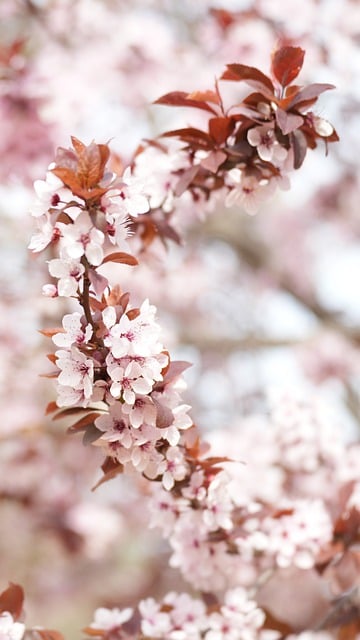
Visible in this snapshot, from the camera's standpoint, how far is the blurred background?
252 cm

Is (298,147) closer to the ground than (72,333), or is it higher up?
higher up

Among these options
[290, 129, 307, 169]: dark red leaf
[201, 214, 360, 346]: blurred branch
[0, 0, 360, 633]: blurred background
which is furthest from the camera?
[201, 214, 360, 346]: blurred branch

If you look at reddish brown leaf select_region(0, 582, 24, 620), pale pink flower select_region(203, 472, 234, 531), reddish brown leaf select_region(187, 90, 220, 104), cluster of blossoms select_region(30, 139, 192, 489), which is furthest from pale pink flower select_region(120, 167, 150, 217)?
reddish brown leaf select_region(0, 582, 24, 620)

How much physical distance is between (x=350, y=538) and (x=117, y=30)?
2.57 meters

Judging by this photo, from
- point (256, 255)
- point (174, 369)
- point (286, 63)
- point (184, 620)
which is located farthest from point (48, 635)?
point (256, 255)

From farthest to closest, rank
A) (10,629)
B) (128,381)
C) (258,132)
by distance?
(258,132) < (10,629) < (128,381)

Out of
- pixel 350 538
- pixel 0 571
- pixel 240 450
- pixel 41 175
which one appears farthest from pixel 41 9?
pixel 0 571

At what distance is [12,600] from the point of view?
123 cm

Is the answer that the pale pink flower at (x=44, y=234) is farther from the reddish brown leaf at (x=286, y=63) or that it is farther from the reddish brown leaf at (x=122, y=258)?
the reddish brown leaf at (x=286, y=63)

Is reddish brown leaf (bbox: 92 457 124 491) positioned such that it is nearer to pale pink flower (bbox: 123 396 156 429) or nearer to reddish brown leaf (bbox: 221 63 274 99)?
pale pink flower (bbox: 123 396 156 429)

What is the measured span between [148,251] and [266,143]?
15.9 inches

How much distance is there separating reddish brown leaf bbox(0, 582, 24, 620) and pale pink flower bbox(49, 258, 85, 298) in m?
0.45

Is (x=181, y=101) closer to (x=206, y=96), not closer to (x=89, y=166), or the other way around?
(x=206, y=96)

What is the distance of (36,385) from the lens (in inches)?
137
